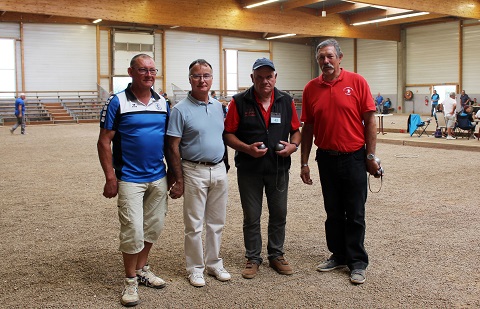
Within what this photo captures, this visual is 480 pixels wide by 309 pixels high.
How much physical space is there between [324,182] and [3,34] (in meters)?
25.4

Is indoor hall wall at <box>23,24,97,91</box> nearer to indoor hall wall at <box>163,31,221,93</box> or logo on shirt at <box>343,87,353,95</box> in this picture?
indoor hall wall at <box>163,31,221,93</box>

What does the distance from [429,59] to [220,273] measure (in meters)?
28.2

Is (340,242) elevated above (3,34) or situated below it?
below

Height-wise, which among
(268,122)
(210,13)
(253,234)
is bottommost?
(253,234)

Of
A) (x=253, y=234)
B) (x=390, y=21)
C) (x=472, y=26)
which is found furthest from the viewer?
(x=472, y=26)

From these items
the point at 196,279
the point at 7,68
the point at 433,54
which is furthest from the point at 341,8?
the point at 196,279

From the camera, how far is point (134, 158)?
11.3ft

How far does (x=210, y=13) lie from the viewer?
1738 cm

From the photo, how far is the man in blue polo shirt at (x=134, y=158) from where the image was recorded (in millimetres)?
3375

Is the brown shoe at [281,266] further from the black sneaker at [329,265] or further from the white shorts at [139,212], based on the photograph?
the white shorts at [139,212]

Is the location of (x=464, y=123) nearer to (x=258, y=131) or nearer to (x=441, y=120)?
(x=441, y=120)

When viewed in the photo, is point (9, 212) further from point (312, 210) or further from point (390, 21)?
point (390, 21)

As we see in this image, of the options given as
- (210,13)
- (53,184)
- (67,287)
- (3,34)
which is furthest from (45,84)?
(67,287)

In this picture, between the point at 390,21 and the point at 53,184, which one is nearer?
the point at 53,184
